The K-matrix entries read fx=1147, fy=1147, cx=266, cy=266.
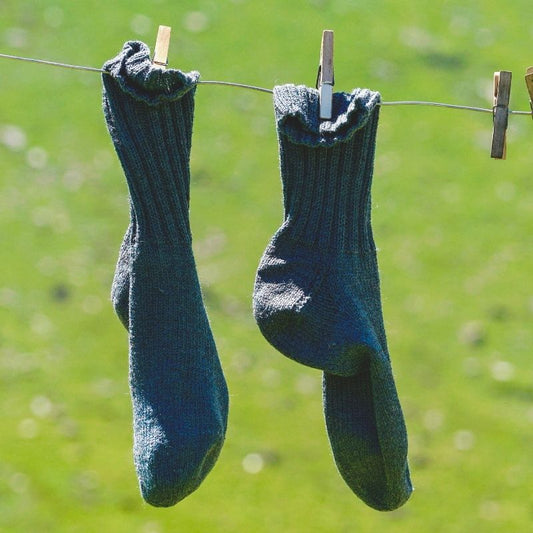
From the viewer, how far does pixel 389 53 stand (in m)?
4.42

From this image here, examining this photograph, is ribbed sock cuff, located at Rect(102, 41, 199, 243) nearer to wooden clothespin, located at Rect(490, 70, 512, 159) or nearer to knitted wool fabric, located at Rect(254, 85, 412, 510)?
knitted wool fabric, located at Rect(254, 85, 412, 510)

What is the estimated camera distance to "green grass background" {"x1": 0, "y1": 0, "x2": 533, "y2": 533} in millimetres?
3500

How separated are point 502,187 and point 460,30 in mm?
727

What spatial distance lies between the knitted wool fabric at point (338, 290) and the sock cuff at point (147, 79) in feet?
0.47

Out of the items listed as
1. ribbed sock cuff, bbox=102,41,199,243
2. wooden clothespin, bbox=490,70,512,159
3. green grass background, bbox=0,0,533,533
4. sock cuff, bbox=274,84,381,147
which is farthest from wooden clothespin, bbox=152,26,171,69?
green grass background, bbox=0,0,533,533

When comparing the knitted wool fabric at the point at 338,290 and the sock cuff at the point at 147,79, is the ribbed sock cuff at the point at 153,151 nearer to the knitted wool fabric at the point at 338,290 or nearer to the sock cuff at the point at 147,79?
the sock cuff at the point at 147,79

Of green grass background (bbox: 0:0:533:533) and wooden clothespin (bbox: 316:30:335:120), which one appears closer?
wooden clothespin (bbox: 316:30:335:120)

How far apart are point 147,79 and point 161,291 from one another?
1.06ft

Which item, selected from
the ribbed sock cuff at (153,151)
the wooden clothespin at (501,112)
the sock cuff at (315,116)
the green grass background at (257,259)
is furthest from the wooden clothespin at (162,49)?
the green grass background at (257,259)

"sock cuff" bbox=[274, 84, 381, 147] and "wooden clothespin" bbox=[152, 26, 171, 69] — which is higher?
"wooden clothespin" bbox=[152, 26, 171, 69]

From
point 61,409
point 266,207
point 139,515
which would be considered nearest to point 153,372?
point 139,515

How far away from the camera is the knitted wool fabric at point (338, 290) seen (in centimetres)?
175

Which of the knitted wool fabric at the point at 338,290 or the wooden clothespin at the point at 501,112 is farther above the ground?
the wooden clothespin at the point at 501,112

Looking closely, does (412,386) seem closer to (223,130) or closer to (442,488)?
(442,488)
